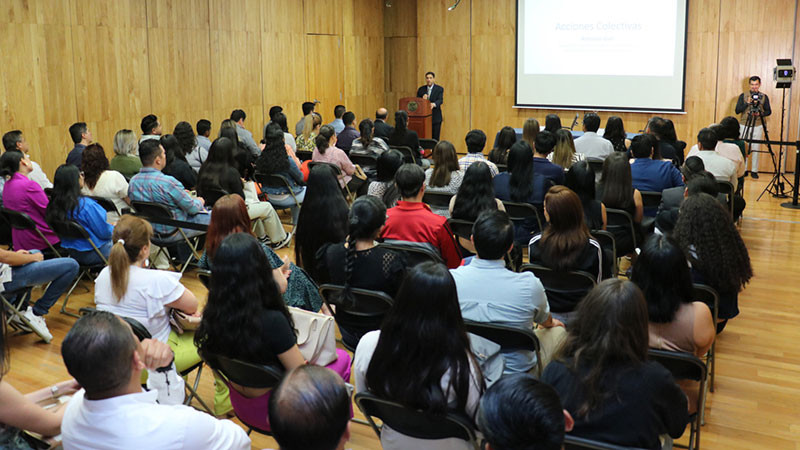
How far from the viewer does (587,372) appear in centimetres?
233

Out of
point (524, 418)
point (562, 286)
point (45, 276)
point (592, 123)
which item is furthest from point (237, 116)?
point (524, 418)

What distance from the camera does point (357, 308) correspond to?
12.0 feet

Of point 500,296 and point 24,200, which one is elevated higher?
point 24,200

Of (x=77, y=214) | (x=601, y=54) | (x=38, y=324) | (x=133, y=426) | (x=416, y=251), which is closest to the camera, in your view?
(x=133, y=426)

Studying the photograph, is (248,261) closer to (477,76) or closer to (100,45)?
(100,45)

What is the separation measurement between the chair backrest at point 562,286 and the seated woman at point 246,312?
155 cm

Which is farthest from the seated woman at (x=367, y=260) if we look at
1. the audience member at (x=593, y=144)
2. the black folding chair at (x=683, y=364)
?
the audience member at (x=593, y=144)

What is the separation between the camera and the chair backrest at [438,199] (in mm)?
6004

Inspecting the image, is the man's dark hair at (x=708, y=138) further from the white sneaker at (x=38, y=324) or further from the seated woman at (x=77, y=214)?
the white sneaker at (x=38, y=324)

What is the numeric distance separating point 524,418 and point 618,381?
0.77 metres

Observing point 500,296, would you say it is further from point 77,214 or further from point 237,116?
point 237,116

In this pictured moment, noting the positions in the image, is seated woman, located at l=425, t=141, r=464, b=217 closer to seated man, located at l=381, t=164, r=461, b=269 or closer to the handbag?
seated man, located at l=381, t=164, r=461, b=269

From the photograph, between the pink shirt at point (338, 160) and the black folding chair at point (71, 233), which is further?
the pink shirt at point (338, 160)

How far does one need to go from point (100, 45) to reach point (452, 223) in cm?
640
